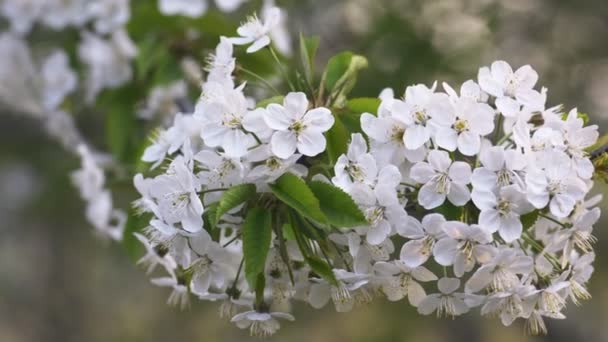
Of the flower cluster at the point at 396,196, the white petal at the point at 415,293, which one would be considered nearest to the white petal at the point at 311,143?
the flower cluster at the point at 396,196

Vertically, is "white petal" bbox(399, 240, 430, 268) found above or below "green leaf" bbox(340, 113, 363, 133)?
below

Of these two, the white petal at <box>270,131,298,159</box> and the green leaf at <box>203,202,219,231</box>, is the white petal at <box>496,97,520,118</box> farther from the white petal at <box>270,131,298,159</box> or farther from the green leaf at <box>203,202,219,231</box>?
the green leaf at <box>203,202,219,231</box>

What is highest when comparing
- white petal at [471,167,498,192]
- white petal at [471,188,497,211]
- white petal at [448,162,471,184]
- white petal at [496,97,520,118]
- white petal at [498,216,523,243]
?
white petal at [496,97,520,118]

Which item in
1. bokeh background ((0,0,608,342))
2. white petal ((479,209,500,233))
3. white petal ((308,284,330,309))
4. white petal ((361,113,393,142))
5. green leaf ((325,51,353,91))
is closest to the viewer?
white petal ((479,209,500,233))

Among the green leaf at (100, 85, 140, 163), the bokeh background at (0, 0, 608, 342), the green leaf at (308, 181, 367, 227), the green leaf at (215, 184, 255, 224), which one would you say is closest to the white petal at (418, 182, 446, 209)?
the green leaf at (308, 181, 367, 227)

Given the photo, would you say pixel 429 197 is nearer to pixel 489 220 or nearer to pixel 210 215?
pixel 489 220

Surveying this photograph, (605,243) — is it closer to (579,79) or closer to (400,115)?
(579,79)

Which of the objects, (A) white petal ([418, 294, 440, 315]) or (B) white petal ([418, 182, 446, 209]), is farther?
(A) white petal ([418, 294, 440, 315])
